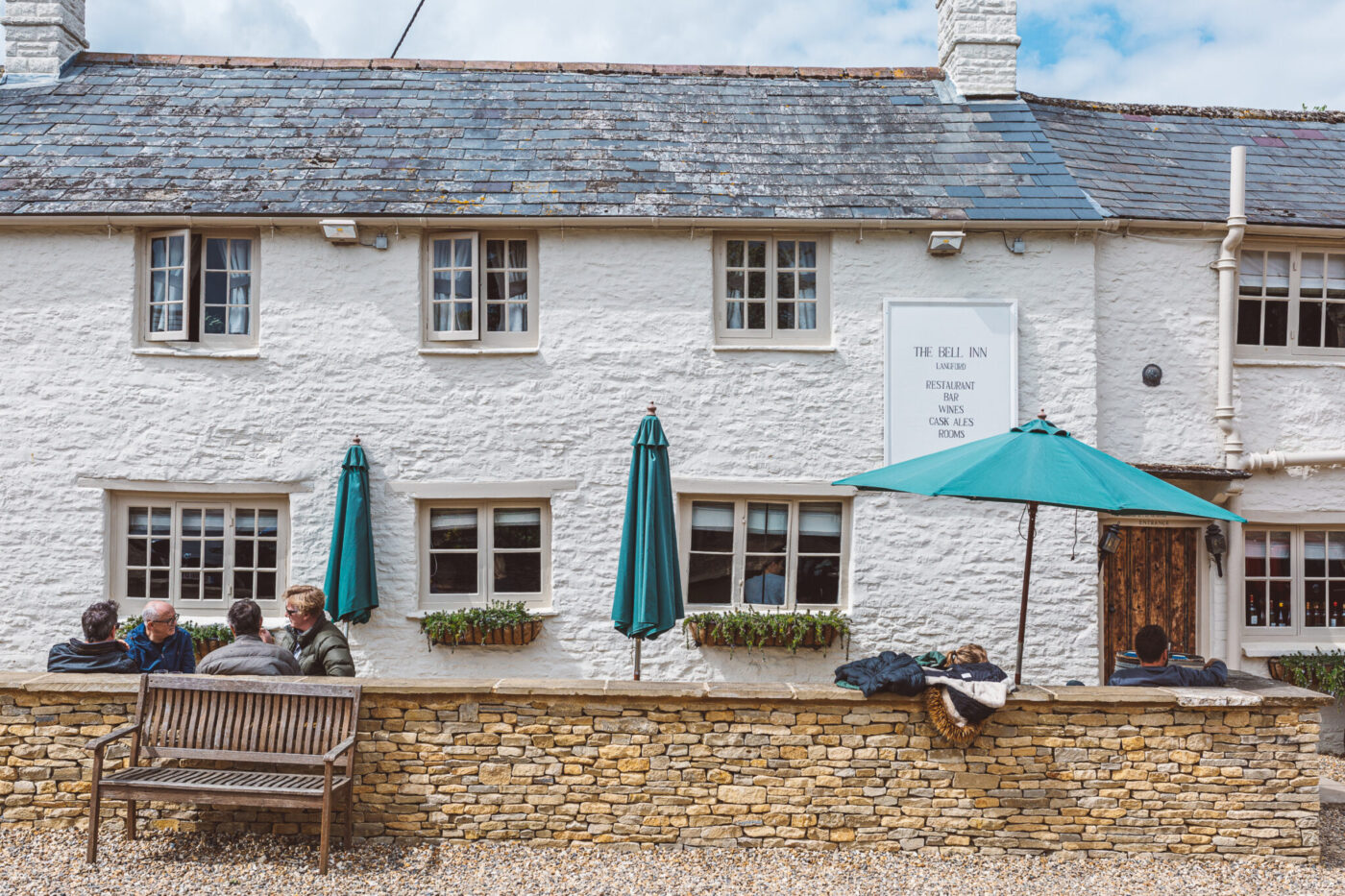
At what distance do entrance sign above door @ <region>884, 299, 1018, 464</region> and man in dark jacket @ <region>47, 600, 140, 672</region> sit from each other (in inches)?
257

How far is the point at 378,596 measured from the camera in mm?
9195

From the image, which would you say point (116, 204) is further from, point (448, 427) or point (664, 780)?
point (664, 780)

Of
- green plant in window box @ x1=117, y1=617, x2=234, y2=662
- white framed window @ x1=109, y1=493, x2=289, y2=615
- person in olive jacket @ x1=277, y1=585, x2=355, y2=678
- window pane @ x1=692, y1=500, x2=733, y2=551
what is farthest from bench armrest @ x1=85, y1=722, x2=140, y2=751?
window pane @ x1=692, y1=500, x2=733, y2=551

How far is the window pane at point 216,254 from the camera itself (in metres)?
9.60

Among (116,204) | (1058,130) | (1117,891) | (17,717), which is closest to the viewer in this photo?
(1117,891)

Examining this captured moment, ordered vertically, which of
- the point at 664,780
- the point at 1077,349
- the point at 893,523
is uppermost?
the point at 1077,349

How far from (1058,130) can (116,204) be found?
32.2ft

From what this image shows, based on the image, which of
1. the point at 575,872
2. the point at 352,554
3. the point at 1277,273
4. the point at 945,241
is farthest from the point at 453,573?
the point at 1277,273

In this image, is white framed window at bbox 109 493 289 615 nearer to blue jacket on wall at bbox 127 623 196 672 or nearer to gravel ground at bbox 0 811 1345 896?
blue jacket on wall at bbox 127 623 196 672

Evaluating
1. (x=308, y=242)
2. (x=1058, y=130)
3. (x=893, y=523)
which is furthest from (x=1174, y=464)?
(x=308, y=242)

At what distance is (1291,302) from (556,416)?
7567 mm

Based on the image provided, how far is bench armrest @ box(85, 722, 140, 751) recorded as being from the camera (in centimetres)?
543

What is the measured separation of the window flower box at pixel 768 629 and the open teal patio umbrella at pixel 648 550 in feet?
4.70

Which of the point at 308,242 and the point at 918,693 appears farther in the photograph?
the point at 308,242
